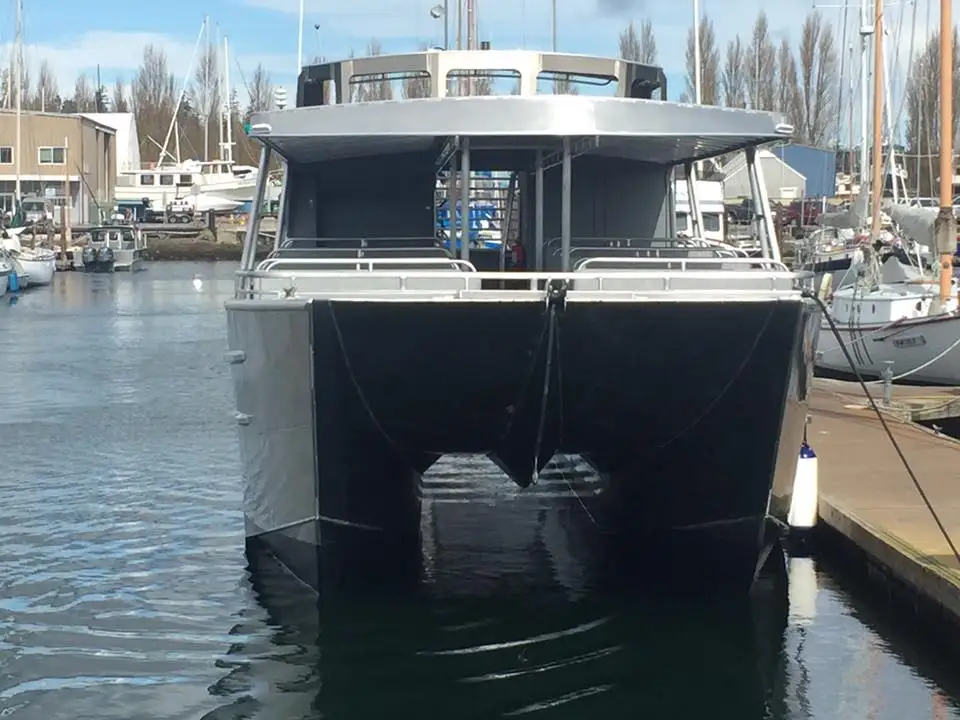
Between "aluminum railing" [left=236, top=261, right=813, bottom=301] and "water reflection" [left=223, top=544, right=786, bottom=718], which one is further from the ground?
"aluminum railing" [left=236, top=261, right=813, bottom=301]

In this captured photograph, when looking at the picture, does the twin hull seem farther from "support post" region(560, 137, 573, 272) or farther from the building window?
the building window

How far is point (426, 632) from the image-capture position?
960 cm

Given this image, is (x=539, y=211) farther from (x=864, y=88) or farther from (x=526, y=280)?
(x=864, y=88)

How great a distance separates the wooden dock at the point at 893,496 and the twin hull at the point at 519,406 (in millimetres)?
931

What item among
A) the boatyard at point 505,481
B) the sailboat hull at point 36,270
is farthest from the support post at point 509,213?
the sailboat hull at point 36,270

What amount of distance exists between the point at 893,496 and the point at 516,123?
15.6 feet

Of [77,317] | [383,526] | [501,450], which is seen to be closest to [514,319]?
[501,450]

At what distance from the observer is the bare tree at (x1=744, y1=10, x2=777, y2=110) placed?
67250mm

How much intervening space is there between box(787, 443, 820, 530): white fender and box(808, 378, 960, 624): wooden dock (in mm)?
205

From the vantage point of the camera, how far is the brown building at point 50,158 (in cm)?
7906

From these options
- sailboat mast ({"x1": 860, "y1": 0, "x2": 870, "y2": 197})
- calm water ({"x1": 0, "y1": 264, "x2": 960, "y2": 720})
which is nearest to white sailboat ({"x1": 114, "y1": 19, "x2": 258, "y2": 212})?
sailboat mast ({"x1": 860, "y1": 0, "x2": 870, "y2": 197})

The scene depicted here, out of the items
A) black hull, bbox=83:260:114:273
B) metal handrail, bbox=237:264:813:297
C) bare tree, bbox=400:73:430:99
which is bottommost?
black hull, bbox=83:260:114:273

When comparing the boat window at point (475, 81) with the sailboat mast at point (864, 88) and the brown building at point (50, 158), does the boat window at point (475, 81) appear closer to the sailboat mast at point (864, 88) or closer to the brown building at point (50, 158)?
the sailboat mast at point (864, 88)

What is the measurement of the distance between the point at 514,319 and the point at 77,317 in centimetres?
3244
